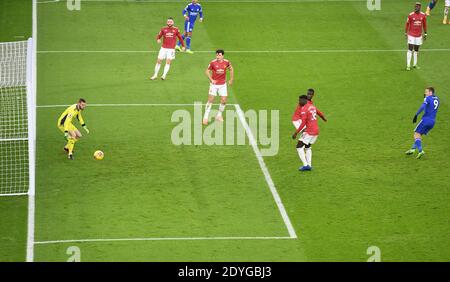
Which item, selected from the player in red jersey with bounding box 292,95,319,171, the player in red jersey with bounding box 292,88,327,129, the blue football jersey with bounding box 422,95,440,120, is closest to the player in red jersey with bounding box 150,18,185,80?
the player in red jersey with bounding box 292,88,327,129

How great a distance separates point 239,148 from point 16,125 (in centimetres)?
687

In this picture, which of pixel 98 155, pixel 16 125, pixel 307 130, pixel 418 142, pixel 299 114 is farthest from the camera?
pixel 16 125

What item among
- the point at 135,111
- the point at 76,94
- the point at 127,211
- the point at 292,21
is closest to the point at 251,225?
the point at 127,211

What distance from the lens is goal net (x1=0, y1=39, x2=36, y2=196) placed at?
1054 inches

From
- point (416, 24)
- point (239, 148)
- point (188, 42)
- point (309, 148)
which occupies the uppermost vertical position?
point (188, 42)

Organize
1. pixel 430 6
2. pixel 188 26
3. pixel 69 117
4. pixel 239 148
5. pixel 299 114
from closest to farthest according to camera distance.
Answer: pixel 299 114
pixel 69 117
pixel 239 148
pixel 188 26
pixel 430 6

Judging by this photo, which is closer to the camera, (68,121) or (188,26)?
(68,121)

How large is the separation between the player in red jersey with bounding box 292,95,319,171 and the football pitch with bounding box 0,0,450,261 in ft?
1.80

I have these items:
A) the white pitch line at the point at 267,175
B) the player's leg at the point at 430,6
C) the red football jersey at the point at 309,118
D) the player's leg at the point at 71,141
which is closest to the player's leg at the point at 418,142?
the red football jersey at the point at 309,118

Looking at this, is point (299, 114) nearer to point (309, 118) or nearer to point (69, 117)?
point (309, 118)

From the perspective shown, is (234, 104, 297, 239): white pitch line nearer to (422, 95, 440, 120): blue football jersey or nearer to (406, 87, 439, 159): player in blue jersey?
(406, 87, 439, 159): player in blue jersey

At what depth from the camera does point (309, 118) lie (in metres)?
27.8

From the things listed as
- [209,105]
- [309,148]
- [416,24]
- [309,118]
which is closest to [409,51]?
[416,24]

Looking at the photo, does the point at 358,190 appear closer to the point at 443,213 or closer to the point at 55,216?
the point at 443,213
